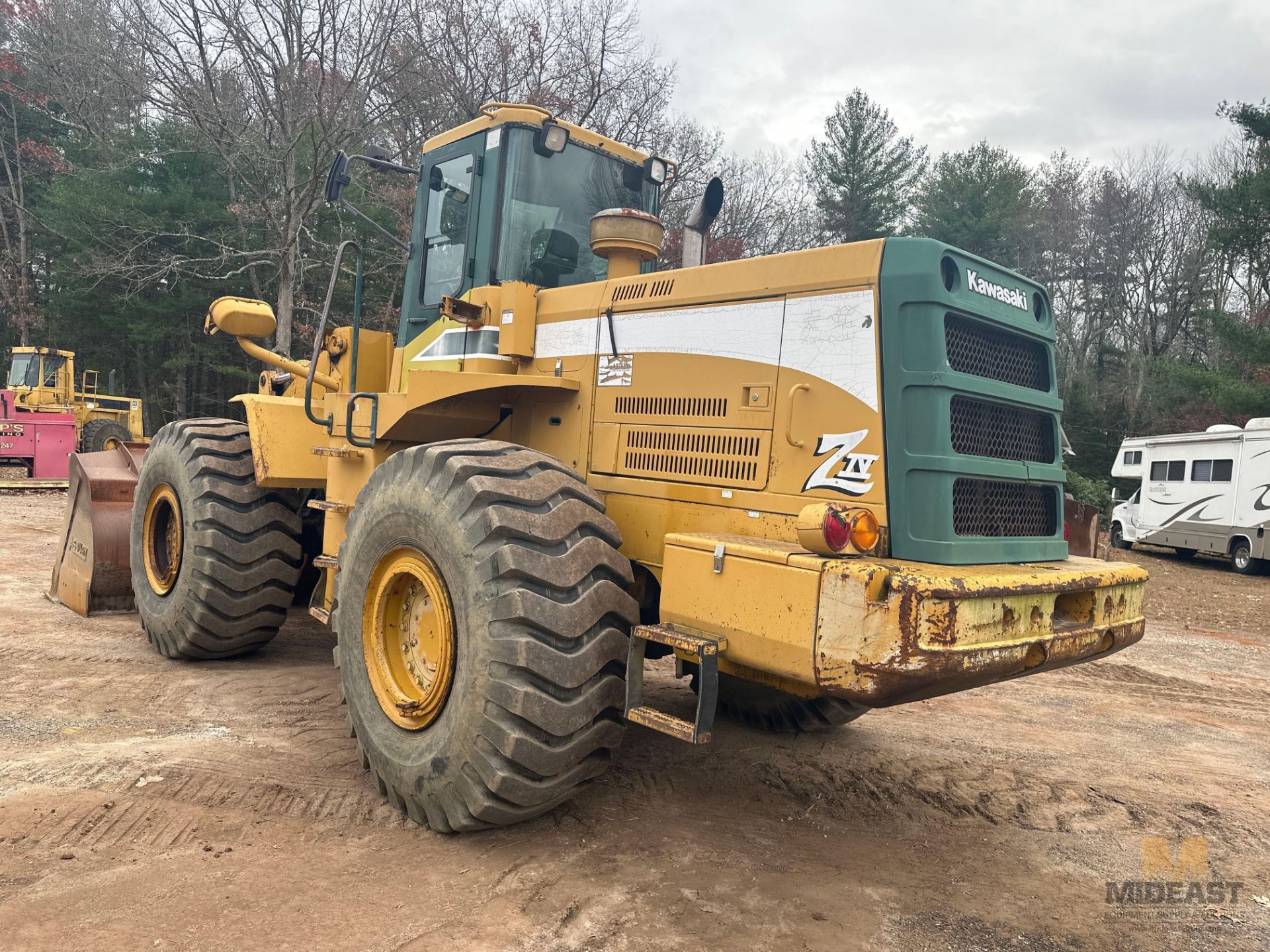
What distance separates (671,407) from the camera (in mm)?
4055

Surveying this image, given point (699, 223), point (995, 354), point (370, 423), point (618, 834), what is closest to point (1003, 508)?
point (995, 354)

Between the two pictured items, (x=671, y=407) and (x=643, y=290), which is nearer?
(x=671, y=407)

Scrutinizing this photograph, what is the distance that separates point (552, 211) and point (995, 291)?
241 centimetres

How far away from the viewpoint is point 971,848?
4004mm

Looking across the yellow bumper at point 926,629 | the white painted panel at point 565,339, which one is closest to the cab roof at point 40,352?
the white painted panel at point 565,339

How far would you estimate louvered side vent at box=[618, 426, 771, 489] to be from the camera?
3.72 m

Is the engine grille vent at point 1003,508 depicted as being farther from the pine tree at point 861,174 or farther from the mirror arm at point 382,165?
the pine tree at point 861,174

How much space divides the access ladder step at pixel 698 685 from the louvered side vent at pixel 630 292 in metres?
1.56

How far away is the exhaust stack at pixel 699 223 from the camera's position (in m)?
4.90

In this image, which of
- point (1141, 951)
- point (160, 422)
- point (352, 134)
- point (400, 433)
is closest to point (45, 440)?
point (352, 134)

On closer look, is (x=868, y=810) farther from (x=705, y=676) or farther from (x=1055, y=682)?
(x=1055, y=682)

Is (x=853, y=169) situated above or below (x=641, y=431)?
above

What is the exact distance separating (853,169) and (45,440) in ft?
84.8

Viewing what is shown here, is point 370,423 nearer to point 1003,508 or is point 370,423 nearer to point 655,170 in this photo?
point 655,170
